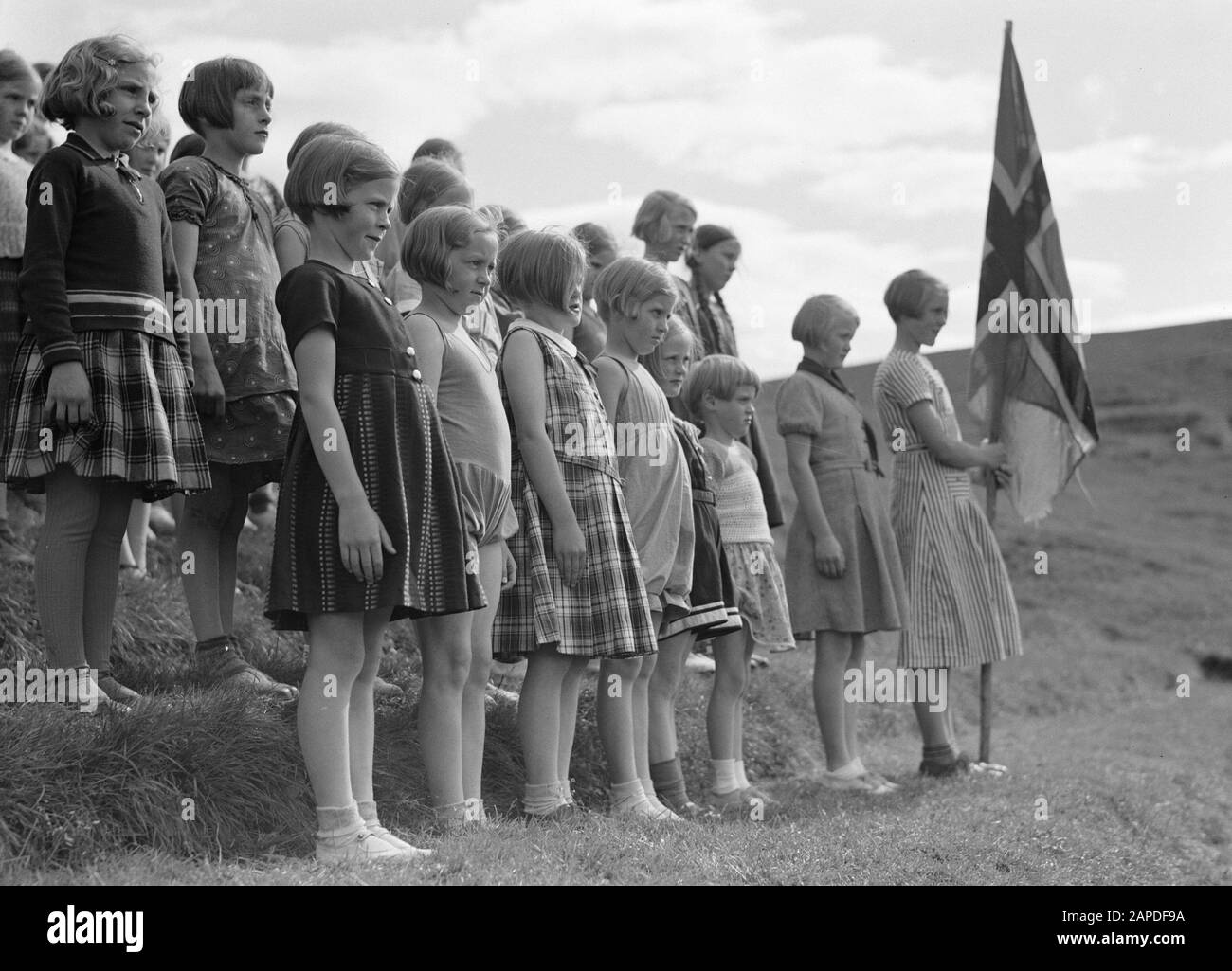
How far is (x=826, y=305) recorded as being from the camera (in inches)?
Result: 282

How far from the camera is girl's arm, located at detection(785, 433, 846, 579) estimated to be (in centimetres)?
685

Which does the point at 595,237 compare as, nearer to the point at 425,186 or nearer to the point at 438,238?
the point at 425,186

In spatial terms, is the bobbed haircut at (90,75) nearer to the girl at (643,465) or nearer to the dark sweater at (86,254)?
the dark sweater at (86,254)

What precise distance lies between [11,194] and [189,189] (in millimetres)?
999

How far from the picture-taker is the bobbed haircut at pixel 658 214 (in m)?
7.09

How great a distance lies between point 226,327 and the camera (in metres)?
5.18

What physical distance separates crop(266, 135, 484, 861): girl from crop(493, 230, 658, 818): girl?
696mm

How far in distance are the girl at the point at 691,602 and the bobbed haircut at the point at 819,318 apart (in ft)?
3.75

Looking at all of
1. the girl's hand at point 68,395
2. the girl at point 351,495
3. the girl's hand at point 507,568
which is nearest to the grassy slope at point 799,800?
the girl at point 351,495

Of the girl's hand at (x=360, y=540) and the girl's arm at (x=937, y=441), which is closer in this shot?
the girl's hand at (x=360, y=540)

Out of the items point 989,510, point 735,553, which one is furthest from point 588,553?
point 989,510
